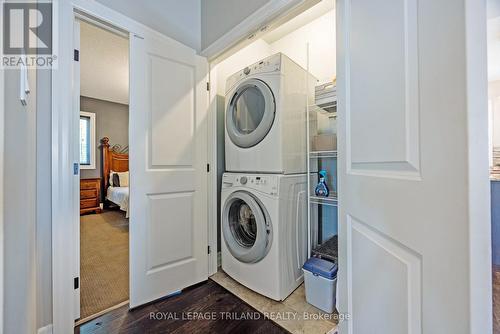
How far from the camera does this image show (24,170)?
89cm

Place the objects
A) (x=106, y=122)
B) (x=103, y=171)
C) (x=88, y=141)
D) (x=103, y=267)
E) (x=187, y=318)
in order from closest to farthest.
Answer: (x=187, y=318) < (x=103, y=267) < (x=88, y=141) < (x=103, y=171) < (x=106, y=122)

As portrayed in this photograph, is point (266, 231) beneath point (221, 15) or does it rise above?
beneath

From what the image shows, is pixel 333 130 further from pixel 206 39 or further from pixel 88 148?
pixel 88 148

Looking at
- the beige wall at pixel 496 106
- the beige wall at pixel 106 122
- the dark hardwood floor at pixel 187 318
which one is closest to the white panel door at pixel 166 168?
the dark hardwood floor at pixel 187 318

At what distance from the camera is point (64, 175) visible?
123 cm

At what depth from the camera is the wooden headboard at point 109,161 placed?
498 cm

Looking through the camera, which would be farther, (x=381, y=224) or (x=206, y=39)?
(x=206, y=39)

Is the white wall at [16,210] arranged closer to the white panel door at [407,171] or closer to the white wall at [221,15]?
the white panel door at [407,171]

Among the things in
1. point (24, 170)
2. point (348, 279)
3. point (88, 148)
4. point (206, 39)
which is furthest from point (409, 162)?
point (88, 148)

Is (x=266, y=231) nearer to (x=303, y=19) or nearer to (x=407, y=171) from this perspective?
(x=407, y=171)

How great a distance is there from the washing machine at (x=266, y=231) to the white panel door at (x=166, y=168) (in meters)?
0.25

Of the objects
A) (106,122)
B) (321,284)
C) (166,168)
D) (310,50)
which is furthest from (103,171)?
(321,284)

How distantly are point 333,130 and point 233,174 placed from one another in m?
1.09
